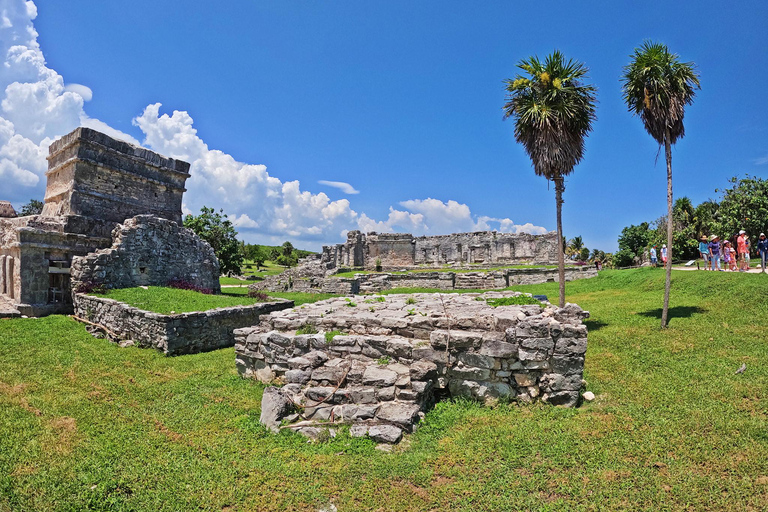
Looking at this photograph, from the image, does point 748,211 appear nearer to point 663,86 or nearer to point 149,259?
point 663,86

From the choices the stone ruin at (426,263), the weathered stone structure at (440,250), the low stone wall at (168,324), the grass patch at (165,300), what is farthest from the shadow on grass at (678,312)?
the weathered stone structure at (440,250)

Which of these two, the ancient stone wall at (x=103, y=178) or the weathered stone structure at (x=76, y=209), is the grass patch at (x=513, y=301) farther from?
the ancient stone wall at (x=103, y=178)

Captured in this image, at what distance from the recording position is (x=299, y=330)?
7906 mm

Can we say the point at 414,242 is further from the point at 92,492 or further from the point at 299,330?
the point at 92,492

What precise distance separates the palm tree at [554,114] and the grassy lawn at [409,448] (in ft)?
20.2

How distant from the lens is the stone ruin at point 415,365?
5.93 m

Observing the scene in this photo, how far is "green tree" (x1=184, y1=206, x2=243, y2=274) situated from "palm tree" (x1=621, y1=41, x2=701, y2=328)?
28618mm

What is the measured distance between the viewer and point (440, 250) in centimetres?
4322

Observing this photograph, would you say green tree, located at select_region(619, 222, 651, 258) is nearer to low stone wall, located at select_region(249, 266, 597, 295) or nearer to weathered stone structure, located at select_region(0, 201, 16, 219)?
low stone wall, located at select_region(249, 266, 597, 295)

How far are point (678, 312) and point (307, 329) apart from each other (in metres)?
11.3

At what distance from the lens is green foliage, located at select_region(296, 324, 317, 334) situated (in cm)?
778

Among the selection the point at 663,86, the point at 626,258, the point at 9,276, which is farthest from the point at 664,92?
the point at 626,258

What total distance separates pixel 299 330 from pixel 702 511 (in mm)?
6584

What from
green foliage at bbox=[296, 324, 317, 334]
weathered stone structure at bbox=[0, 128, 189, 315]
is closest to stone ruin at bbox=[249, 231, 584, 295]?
weathered stone structure at bbox=[0, 128, 189, 315]
